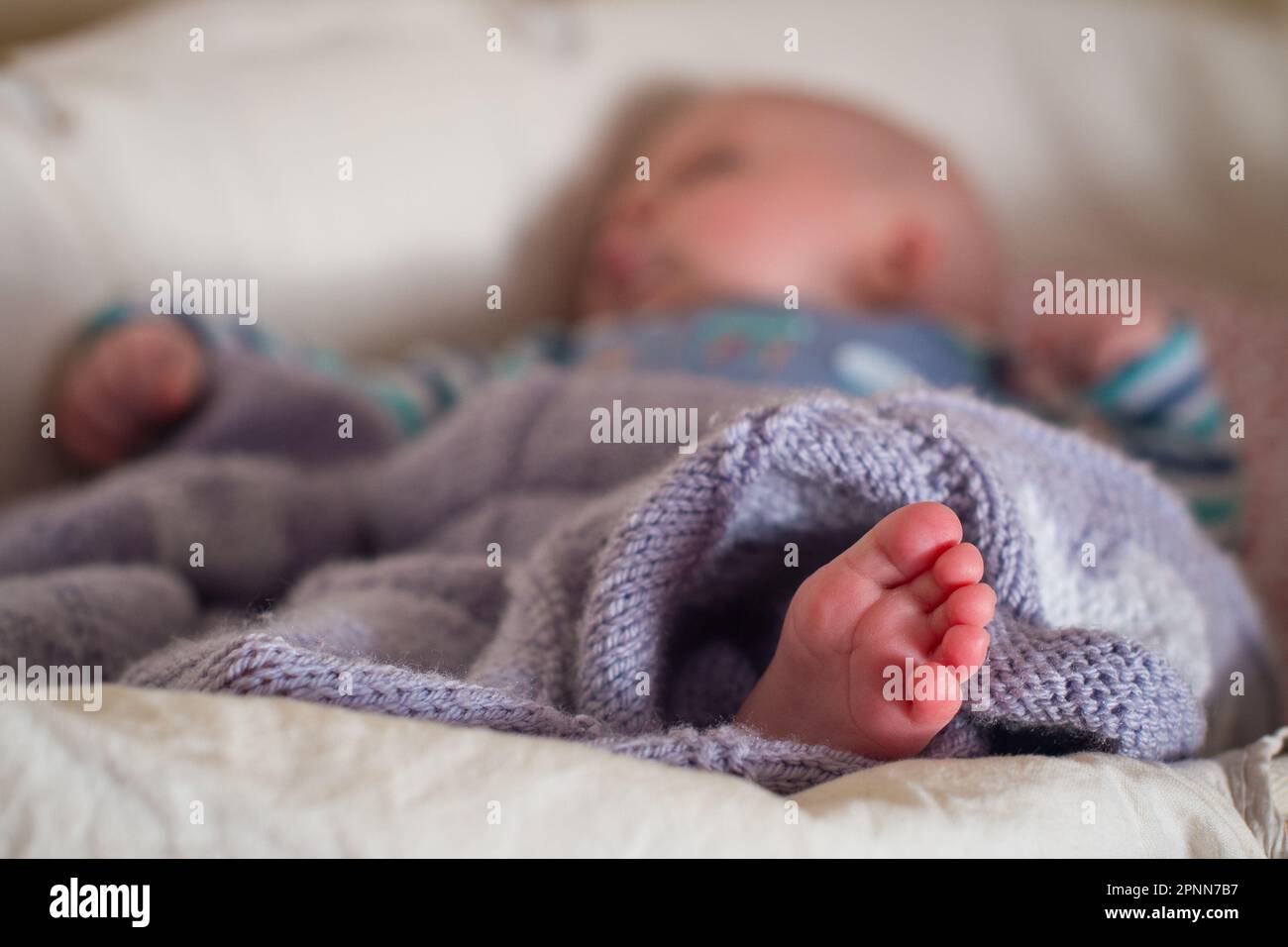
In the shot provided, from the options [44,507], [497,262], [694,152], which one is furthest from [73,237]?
[694,152]

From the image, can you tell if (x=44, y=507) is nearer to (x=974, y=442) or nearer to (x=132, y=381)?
(x=132, y=381)

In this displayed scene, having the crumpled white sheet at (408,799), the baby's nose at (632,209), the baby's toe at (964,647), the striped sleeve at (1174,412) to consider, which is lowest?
the crumpled white sheet at (408,799)

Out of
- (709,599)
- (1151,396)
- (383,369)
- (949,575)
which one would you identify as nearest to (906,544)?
(949,575)

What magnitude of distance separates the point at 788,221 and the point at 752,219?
4cm

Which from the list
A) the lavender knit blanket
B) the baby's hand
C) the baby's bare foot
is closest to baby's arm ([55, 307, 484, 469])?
the baby's hand

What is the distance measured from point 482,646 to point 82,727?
0.25m

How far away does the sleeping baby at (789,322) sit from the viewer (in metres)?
0.99

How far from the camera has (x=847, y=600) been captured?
465 millimetres

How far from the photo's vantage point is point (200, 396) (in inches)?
40.3

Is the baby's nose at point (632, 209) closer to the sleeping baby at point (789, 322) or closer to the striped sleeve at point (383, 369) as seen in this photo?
the sleeping baby at point (789, 322)

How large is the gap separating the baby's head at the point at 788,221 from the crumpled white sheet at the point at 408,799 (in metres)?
0.75

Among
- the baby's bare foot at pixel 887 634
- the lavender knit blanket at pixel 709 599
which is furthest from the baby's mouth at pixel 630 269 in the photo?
the baby's bare foot at pixel 887 634

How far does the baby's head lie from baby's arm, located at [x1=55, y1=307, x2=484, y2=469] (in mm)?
323
